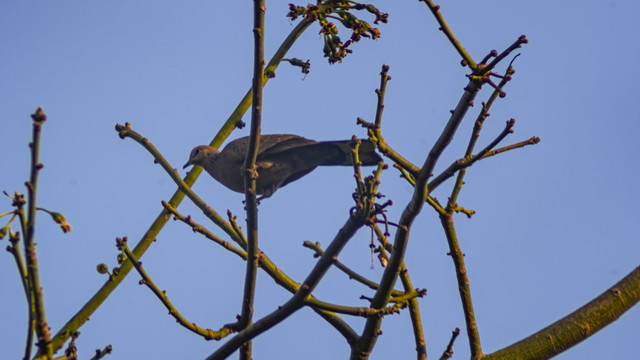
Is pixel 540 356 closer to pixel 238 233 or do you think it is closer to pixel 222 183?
pixel 238 233

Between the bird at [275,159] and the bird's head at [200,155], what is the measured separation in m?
0.04

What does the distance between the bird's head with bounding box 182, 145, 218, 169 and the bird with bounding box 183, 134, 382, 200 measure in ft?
0.13

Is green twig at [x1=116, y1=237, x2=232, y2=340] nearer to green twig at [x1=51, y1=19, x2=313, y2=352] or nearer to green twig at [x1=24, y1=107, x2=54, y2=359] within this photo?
green twig at [x1=51, y1=19, x2=313, y2=352]

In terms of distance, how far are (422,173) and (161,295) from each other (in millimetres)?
1709

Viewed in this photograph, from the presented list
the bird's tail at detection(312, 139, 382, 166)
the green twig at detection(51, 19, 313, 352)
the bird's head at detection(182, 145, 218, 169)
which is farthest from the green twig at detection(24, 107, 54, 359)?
the bird's head at detection(182, 145, 218, 169)

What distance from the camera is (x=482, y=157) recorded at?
3941 millimetres

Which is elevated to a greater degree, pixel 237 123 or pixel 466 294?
pixel 237 123

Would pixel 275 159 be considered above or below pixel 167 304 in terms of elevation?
above

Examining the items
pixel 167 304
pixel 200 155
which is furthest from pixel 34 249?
pixel 200 155

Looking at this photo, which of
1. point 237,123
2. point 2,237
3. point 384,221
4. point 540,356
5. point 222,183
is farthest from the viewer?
point 222,183

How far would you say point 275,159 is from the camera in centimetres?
631

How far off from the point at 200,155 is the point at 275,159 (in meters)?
1.00

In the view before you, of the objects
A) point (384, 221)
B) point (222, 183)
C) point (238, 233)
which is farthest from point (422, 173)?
point (222, 183)

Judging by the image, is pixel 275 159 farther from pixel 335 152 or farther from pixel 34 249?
pixel 34 249
